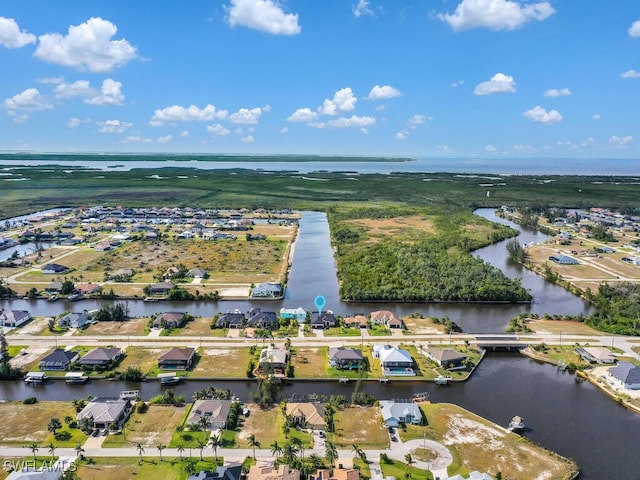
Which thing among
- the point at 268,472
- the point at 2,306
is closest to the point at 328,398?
the point at 268,472

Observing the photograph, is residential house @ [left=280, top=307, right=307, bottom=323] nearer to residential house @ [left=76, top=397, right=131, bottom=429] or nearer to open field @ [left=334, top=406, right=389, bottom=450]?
open field @ [left=334, top=406, right=389, bottom=450]

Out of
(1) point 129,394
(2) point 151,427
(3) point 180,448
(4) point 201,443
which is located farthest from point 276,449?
(1) point 129,394

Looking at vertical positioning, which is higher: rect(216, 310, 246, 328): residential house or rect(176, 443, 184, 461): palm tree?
rect(216, 310, 246, 328): residential house

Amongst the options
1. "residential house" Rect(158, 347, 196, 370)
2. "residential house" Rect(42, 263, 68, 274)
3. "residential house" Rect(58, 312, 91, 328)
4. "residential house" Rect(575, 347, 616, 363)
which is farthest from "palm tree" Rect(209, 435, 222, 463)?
"residential house" Rect(42, 263, 68, 274)

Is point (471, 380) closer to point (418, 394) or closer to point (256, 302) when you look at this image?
point (418, 394)

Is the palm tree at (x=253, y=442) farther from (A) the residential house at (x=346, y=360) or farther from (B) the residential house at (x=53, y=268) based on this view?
(B) the residential house at (x=53, y=268)

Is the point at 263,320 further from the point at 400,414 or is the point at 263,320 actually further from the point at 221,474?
the point at 221,474
